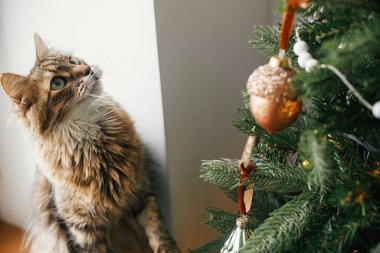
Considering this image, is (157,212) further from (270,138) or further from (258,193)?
(270,138)

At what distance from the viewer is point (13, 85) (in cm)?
82

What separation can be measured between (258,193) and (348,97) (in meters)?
0.30

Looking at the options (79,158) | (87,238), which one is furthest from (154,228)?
(79,158)

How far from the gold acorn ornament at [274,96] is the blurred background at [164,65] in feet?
1.79

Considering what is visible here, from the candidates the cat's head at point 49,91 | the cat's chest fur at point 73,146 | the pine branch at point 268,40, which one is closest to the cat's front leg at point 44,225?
the cat's chest fur at point 73,146

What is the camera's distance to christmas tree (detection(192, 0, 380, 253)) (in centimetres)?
40

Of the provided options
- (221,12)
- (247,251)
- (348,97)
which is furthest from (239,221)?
(221,12)

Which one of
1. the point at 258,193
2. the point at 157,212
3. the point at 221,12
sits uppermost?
the point at 221,12

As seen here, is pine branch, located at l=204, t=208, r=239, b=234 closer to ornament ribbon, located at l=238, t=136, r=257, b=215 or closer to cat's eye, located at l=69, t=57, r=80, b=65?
ornament ribbon, located at l=238, t=136, r=257, b=215

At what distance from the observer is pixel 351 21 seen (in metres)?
0.43

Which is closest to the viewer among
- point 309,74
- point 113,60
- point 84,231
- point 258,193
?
point 309,74

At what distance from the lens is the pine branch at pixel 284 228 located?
47cm

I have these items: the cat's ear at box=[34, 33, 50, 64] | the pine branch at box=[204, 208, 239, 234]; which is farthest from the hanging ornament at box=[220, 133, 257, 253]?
the cat's ear at box=[34, 33, 50, 64]

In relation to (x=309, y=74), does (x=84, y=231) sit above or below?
below
